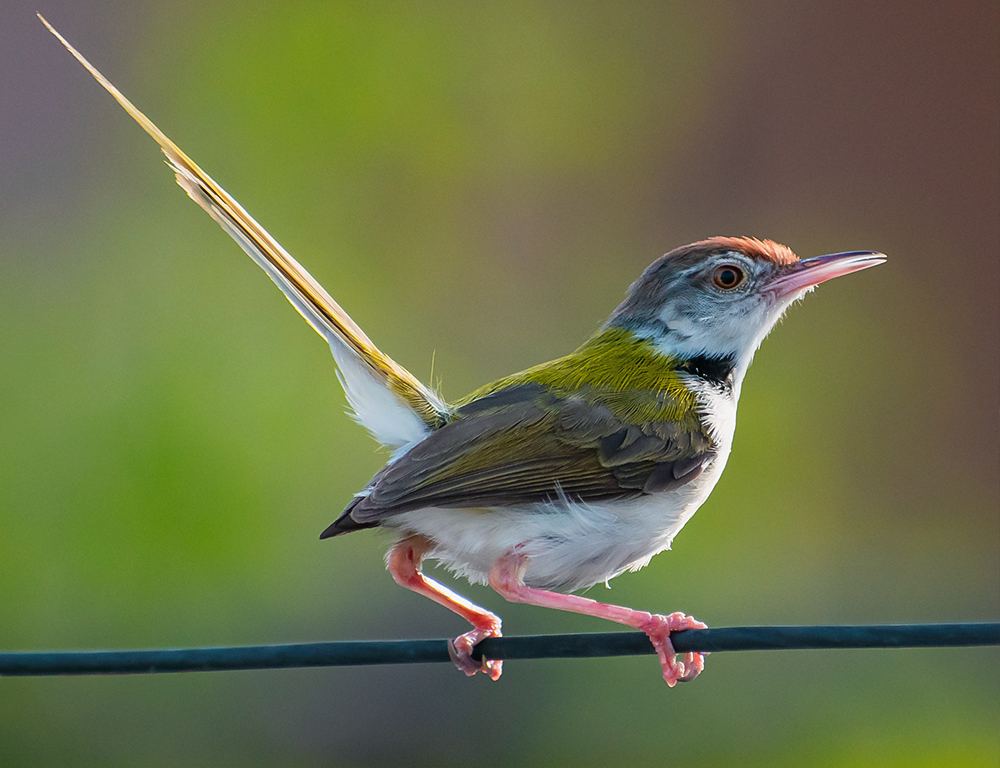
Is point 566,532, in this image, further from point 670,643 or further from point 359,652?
point 359,652

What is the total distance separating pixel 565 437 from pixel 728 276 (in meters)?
1.00

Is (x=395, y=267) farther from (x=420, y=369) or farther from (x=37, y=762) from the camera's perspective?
(x=37, y=762)

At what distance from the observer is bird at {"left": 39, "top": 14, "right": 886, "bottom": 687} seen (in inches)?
134

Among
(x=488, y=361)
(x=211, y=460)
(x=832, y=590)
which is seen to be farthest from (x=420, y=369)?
(x=832, y=590)

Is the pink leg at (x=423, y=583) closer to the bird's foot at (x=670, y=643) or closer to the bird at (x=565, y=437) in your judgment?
the bird at (x=565, y=437)

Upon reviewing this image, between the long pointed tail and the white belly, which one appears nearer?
the white belly

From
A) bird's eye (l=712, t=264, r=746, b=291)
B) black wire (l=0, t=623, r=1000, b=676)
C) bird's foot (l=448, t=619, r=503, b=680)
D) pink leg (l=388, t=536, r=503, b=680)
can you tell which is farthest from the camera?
bird's eye (l=712, t=264, r=746, b=291)

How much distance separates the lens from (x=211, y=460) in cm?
686

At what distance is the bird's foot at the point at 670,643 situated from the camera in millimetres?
2993

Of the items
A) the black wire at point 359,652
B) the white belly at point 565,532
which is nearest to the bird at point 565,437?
the white belly at point 565,532

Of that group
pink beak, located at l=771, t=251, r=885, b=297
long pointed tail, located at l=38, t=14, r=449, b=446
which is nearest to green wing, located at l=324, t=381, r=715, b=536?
long pointed tail, located at l=38, t=14, r=449, b=446

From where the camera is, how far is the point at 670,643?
9.28 ft

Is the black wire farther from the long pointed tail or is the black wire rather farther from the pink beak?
the pink beak

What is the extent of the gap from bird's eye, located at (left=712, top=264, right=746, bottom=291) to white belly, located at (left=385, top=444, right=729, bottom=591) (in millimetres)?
804
